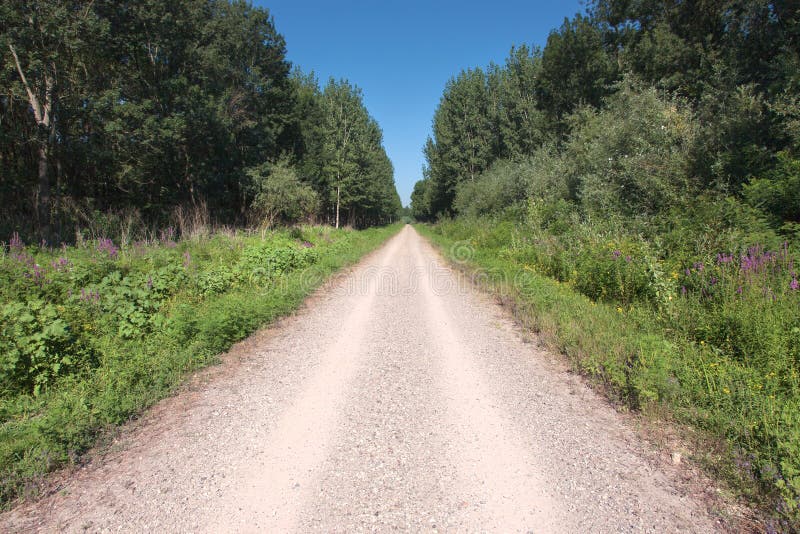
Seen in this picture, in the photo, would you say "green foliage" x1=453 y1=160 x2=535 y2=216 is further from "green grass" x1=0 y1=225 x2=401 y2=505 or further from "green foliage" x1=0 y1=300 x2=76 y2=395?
"green foliage" x1=0 y1=300 x2=76 y2=395

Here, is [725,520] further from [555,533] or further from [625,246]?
[625,246]

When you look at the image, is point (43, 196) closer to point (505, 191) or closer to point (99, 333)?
point (99, 333)

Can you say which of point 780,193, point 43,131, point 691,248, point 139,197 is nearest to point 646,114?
point 780,193

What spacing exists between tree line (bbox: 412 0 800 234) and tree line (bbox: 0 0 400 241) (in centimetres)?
1262

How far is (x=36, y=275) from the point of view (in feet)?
19.2

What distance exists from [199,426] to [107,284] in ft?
14.5

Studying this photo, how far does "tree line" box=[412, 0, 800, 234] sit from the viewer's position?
8.15 m

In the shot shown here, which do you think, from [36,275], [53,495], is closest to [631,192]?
[53,495]

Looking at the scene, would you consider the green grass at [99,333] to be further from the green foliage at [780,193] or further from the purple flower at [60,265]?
the green foliage at [780,193]

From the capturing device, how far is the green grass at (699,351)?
8.80ft

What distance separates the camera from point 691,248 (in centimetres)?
699

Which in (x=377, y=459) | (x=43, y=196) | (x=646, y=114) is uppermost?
(x=646, y=114)

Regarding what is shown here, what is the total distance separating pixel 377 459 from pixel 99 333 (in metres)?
4.59

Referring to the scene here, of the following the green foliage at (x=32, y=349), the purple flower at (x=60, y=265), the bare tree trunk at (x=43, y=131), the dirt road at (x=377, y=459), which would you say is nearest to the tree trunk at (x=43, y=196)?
the bare tree trunk at (x=43, y=131)
